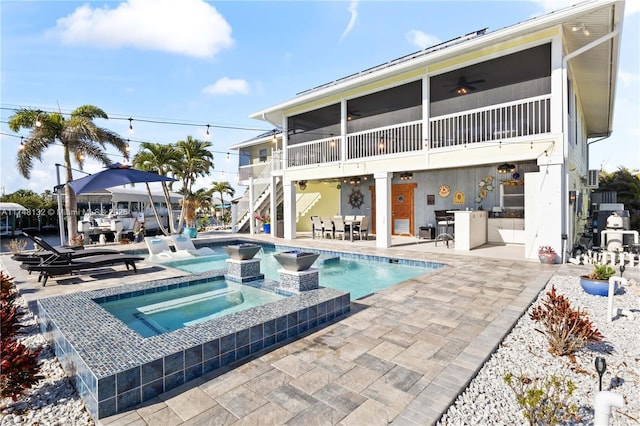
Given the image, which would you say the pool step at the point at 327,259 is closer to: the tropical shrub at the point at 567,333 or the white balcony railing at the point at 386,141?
the white balcony railing at the point at 386,141

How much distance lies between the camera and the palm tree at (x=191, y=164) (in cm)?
1533

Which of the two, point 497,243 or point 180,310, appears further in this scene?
point 497,243

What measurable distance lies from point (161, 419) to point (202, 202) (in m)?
17.7

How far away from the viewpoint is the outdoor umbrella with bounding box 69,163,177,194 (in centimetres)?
810

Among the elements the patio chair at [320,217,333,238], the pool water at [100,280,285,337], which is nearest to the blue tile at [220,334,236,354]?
the pool water at [100,280,285,337]

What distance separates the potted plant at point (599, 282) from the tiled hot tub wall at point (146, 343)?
164 inches

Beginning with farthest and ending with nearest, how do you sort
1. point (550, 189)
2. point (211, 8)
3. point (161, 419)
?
1. point (211, 8)
2. point (550, 189)
3. point (161, 419)

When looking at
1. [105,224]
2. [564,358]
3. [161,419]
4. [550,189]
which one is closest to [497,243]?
[550,189]

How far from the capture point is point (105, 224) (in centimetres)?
1530

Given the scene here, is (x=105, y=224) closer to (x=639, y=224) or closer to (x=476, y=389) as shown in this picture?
(x=476, y=389)

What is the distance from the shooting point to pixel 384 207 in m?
10.8

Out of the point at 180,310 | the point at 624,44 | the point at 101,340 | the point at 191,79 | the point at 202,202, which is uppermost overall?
the point at 191,79

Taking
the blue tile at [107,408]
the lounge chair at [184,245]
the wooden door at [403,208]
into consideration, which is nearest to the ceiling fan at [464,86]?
the wooden door at [403,208]

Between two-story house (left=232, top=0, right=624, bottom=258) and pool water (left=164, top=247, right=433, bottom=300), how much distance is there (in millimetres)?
2150
